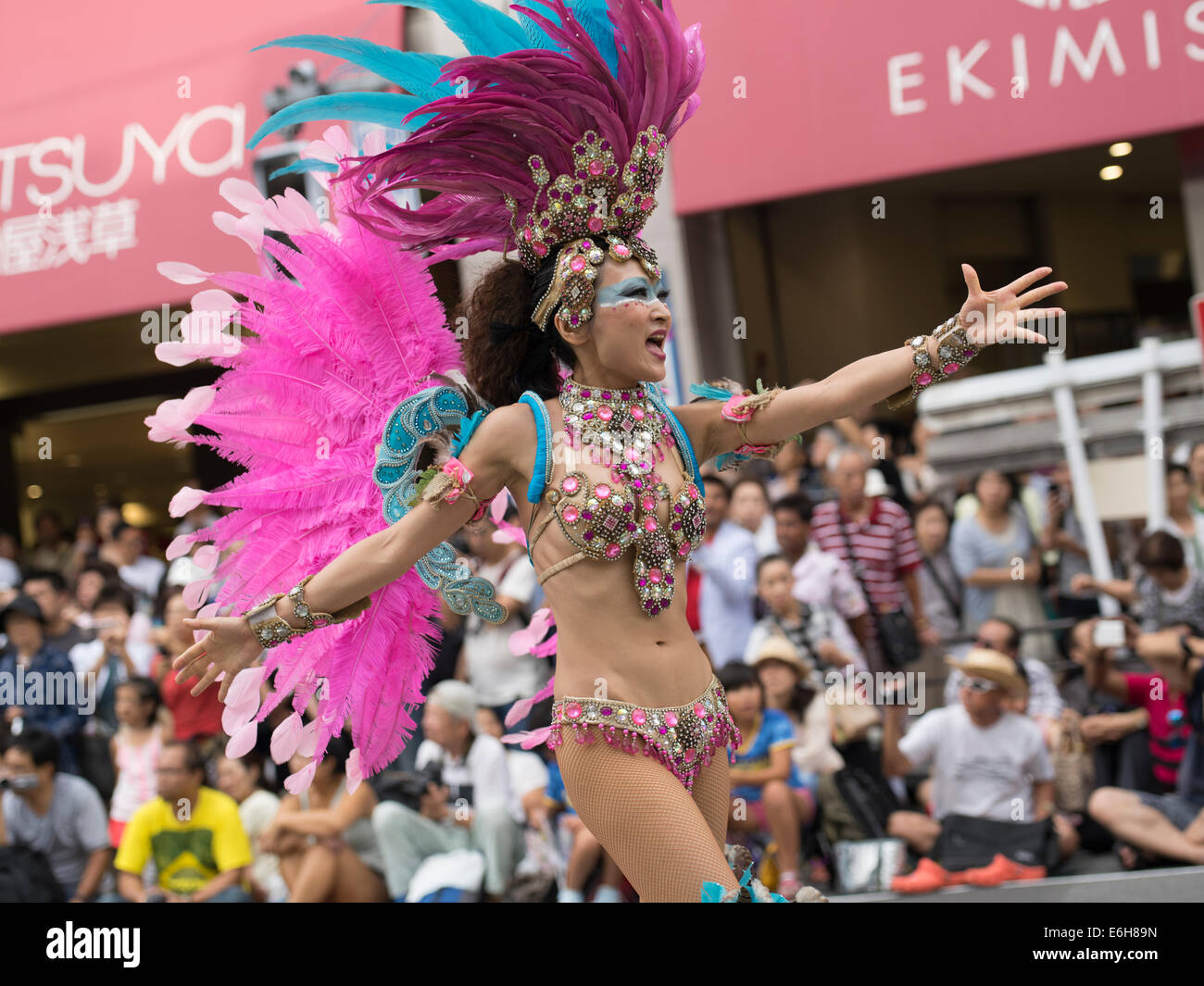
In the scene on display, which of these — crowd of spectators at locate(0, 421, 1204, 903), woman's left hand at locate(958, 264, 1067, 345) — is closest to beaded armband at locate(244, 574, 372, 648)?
woman's left hand at locate(958, 264, 1067, 345)

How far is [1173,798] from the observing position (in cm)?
450

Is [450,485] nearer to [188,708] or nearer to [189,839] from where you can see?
[189,839]

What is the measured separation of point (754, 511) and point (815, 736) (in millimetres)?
1124

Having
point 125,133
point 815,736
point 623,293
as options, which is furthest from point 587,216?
point 125,133

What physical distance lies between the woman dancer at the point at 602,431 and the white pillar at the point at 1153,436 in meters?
3.17

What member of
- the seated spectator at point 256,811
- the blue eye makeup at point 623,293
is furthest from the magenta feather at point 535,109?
the seated spectator at point 256,811

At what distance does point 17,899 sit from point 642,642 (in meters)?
4.16

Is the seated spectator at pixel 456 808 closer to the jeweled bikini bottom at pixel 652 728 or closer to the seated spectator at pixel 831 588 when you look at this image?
the seated spectator at pixel 831 588

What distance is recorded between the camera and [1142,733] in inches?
186

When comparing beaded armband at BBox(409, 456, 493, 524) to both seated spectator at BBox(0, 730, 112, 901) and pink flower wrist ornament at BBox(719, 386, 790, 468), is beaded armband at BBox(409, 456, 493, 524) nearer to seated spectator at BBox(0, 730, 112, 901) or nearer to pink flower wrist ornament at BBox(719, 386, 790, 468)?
pink flower wrist ornament at BBox(719, 386, 790, 468)

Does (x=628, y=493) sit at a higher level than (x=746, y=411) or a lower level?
lower

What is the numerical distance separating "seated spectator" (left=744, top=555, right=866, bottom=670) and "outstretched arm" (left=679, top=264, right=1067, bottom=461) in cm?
248

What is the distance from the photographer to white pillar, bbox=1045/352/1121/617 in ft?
18.0
